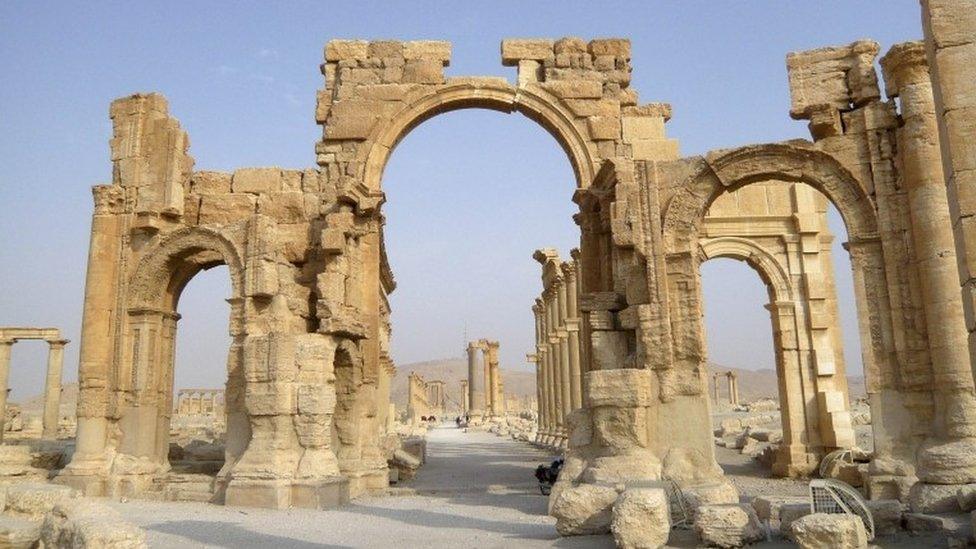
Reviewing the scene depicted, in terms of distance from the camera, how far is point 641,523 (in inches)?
246

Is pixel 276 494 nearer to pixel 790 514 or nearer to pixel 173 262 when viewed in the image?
pixel 173 262

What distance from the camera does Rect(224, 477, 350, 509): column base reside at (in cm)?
1041

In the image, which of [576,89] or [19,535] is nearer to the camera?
[19,535]

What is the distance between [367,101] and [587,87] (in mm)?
4598

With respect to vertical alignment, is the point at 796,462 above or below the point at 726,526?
below

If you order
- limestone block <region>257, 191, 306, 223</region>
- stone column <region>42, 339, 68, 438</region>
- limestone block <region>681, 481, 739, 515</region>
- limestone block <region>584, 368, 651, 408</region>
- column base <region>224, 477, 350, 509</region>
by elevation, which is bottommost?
column base <region>224, 477, 350, 509</region>

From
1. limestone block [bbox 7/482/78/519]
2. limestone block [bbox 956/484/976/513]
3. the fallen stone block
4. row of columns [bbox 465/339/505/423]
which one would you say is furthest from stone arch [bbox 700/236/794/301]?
row of columns [bbox 465/339/505/423]

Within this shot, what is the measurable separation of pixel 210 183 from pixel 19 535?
904cm

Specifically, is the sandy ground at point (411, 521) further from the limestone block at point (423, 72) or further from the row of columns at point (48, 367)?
the row of columns at point (48, 367)

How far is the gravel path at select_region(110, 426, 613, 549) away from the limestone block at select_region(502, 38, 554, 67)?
8.79 meters

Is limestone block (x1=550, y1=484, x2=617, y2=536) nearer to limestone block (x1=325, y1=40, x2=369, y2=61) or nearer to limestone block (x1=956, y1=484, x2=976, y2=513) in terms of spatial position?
limestone block (x1=956, y1=484, x2=976, y2=513)

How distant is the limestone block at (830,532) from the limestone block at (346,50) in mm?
12668

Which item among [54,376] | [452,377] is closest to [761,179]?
[54,376]

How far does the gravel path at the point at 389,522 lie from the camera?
7295mm
